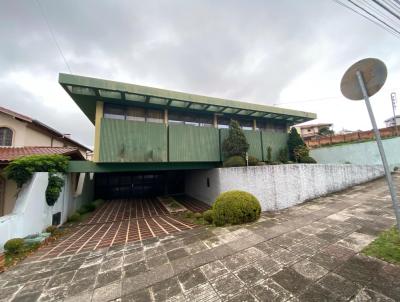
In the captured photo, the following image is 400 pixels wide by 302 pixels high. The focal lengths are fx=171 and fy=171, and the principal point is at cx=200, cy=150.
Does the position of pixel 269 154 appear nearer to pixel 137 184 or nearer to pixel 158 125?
pixel 158 125

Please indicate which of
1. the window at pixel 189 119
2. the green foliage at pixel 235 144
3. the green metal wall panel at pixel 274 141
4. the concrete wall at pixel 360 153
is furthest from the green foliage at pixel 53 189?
the concrete wall at pixel 360 153

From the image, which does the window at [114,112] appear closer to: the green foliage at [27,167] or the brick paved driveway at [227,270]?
the green foliage at [27,167]

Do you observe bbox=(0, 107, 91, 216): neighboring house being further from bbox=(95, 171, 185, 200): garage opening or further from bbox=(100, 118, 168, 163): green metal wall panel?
bbox=(95, 171, 185, 200): garage opening

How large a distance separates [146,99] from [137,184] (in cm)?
951

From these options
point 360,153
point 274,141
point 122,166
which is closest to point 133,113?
point 122,166

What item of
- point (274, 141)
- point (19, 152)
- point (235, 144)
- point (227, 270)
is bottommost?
point (227, 270)

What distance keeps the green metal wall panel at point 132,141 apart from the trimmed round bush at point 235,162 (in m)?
3.76

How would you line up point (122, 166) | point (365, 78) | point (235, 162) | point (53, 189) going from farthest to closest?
point (235, 162), point (122, 166), point (53, 189), point (365, 78)

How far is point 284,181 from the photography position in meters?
8.89

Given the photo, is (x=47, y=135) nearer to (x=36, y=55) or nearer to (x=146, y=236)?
(x=36, y=55)

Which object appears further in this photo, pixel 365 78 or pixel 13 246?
pixel 13 246

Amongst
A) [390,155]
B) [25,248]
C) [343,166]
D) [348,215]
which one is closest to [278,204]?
[348,215]

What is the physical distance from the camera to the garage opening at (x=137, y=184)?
15742 millimetres

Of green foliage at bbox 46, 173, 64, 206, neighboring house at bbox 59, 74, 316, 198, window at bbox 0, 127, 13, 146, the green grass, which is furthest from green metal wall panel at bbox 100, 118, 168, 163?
the green grass
